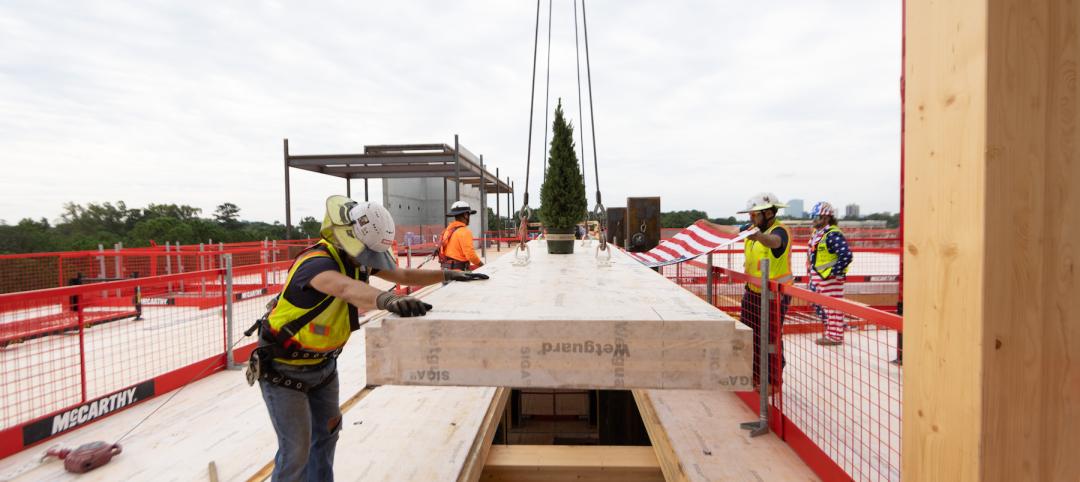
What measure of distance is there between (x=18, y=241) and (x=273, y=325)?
2837cm

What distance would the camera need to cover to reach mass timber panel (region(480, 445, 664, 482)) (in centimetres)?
399

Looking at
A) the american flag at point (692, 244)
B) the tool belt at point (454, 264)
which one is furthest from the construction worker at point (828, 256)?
the tool belt at point (454, 264)

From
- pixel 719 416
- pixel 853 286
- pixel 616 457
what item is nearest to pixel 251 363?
pixel 616 457

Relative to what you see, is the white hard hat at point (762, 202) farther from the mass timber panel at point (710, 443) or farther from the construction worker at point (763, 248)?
the mass timber panel at point (710, 443)

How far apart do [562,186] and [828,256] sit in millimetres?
3588

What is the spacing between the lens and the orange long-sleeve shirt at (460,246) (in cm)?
713

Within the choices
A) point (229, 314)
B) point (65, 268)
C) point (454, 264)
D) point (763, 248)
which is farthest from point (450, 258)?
point (65, 268)

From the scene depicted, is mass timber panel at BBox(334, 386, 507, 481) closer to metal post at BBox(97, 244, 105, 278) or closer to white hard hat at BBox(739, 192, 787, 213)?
white hard hat at BBox(739, 192, 787, 213)

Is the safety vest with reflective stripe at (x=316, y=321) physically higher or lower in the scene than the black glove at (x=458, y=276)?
lower

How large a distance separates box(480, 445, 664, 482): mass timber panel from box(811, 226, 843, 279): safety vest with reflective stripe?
12.2ft

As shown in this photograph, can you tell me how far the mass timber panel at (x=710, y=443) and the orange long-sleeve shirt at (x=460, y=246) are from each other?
3268mm

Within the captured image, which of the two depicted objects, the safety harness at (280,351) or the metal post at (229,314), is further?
the metal post at (229,314)

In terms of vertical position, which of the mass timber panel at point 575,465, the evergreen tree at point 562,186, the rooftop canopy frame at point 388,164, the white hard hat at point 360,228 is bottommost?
the mass timber panel at point 575,465

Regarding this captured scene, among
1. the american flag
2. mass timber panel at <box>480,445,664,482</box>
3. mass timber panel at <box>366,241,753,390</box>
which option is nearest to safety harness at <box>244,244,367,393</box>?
mass timber panel at <box>366,241,753,390</box>
